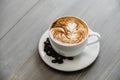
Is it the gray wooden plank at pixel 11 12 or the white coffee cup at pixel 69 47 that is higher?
the gray wooden plank at pixel 11 12

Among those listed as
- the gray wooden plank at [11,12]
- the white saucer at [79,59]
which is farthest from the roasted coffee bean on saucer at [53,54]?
the gray wooden plank at [11,12]

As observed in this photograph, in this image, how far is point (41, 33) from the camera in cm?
94

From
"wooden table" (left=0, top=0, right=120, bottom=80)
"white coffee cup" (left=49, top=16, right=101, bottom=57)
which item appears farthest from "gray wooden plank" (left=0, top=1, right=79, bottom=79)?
"white coffee cup" (left=49, top=16, right=101, bottom=57)

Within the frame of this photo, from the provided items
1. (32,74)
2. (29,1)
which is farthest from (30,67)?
(29,1)

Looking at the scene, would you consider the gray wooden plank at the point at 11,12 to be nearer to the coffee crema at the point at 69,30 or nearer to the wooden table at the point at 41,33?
the wooden table at the point at 41,33

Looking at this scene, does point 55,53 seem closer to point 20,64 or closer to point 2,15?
point 20,64

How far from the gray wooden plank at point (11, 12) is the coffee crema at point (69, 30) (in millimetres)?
176

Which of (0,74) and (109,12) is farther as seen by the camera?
(109,12)

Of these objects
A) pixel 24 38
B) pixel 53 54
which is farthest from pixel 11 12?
pixel 53 54

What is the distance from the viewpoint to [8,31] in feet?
3.12

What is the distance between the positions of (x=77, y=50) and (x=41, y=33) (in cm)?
16

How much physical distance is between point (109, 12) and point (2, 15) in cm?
34

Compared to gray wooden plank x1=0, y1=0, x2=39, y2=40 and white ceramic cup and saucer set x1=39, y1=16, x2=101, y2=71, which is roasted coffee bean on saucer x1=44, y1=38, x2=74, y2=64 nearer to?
white ceramic cup and saucer set x1=39, y1=16, x2=101, y2=71

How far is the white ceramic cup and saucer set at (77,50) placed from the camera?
0.82 m
